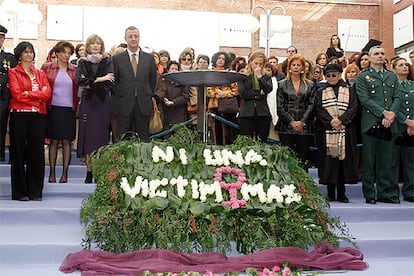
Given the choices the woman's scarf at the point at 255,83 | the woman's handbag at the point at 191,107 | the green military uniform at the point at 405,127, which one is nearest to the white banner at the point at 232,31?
the woman's handbag at the point at 191,107

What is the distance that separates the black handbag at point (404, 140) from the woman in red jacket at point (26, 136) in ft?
12.0

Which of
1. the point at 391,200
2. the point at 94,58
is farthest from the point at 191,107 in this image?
the point at 391,200

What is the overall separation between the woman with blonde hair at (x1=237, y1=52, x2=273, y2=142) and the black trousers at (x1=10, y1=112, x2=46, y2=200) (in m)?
2.11

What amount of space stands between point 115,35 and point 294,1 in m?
4.95

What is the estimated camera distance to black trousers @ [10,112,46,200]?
567cm

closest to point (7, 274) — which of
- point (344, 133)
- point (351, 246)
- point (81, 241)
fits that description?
point (81, 241)

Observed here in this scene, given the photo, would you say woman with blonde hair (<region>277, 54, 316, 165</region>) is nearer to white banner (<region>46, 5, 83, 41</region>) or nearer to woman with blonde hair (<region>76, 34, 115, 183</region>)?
woman with blonde hair (<region>76, 34, 115, 183</region>)

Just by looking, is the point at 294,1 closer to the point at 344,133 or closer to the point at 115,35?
the point at 115,35

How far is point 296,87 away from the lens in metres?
6.51

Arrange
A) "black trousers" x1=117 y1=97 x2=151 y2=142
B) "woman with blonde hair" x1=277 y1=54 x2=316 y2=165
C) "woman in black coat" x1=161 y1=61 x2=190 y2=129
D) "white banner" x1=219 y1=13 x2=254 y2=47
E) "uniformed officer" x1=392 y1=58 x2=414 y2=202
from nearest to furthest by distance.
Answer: "black trousers" x1=117 y1=97 x2=151 y2=142 → "woman with blonde hair" x1=277 y1=54 x2=316 y2=165 → "uniformed officer" x1=392 y1=58 x2=414 y2=202 → "woman in black coat" x1=161 y1=61 x2=190 y2=129 → "white banner" x1=219 y1=13 x2=254 y2=47

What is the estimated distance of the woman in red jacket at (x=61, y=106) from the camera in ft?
20.3

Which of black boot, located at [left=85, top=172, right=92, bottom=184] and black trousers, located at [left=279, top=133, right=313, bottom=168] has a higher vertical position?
black trousers, located at [left=279, top=133, right=313, bottom=168]

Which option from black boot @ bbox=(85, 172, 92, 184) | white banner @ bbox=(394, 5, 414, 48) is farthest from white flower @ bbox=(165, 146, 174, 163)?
white banner @ bbox=(394, 5, 414, 48)

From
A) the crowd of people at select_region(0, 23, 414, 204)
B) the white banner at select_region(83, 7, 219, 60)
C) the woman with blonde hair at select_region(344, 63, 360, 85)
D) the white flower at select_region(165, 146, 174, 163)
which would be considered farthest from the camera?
the white banner at select_region(83, 7, 219, 60)
